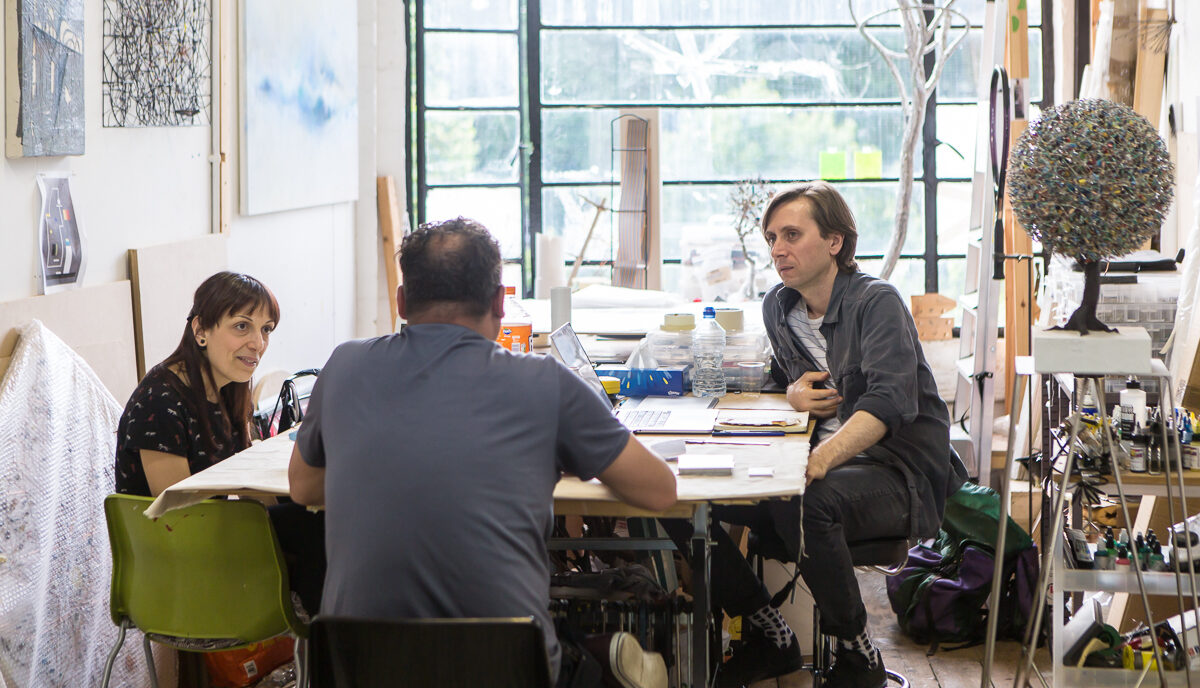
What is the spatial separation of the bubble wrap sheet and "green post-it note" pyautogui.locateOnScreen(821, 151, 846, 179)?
13.9ft

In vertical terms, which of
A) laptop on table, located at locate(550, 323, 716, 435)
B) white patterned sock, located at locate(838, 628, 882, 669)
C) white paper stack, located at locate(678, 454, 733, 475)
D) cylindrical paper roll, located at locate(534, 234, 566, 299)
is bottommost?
white patterned sock, located at locate(838, 628, 882, 669)

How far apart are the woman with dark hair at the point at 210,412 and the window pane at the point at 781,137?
3.80 meters

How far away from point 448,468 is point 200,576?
0.87 meters

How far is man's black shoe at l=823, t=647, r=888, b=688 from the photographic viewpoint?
276 centimetres

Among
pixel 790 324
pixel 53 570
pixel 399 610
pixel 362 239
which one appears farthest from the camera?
pixel 362 239

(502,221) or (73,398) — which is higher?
(502,221)

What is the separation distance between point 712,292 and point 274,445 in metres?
3.73

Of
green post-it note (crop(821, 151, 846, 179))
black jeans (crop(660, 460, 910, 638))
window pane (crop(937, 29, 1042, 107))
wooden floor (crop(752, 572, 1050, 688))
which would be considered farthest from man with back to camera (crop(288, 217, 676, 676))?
window pane (crop(937, 29, 1042, 107))

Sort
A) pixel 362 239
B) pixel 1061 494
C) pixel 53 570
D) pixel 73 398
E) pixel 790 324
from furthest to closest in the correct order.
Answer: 1. pixel 362 239
2. pixel 790 324
3. pixel 73 398
4. pixel 53 570
5. pixel 1061 494

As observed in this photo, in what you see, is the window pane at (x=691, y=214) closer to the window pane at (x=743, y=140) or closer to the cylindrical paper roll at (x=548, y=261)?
the window pane at (x=743, y=140)

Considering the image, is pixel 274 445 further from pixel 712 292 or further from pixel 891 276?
pixel 891 276

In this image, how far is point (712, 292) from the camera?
6.18m

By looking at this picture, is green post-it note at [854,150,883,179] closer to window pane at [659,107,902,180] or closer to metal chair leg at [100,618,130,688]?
window pane at [659,107,902,180]

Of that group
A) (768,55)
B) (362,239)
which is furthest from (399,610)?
(768,55)
